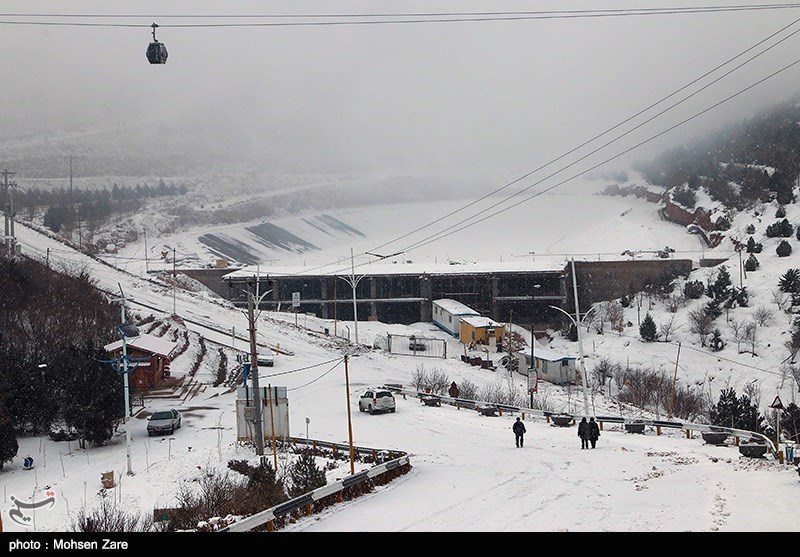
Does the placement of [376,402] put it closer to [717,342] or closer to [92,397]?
[92,397]

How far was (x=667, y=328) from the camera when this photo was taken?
6500cm

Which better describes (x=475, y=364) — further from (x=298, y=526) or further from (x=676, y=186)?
(x=676, y=186)

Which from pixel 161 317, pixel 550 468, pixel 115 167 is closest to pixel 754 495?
pixel 550 468

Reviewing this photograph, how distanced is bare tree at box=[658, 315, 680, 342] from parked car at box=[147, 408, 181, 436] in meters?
44.5

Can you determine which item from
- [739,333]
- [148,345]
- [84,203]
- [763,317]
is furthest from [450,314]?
[84,203]

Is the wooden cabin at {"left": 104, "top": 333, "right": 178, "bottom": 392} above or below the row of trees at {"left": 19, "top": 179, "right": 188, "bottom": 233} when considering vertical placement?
below

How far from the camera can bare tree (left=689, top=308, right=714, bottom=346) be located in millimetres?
62938

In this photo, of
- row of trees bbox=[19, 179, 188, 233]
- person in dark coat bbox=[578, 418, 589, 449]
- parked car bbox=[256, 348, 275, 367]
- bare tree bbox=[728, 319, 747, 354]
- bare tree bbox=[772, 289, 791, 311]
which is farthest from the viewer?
row of trees bbox=[19, 179, 188, 233]

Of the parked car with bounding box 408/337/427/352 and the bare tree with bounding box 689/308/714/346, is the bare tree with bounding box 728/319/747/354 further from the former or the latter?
the parked car with bounding box 408/337/427/352

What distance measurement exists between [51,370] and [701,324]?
50011mm

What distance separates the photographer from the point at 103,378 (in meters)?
34.6

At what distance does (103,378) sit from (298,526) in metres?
22.4

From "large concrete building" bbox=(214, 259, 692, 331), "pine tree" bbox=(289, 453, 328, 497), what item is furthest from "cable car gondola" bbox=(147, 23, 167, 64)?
"large concrete building" bbox=(214, 259, 692, 331)

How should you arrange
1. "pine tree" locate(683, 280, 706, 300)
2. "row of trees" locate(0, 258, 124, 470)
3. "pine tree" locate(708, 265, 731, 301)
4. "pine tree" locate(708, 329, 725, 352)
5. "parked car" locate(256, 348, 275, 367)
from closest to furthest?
"row of trees" locate(0, 258, 124, 470) → "parked car" locate(256, 348, 275, 367) → "pine tree" locate(708, 329, 725, 352) → "pine tree" locate(708, 265, 731, 301) → "pine tree" locate(683, 280, 706, 300)
